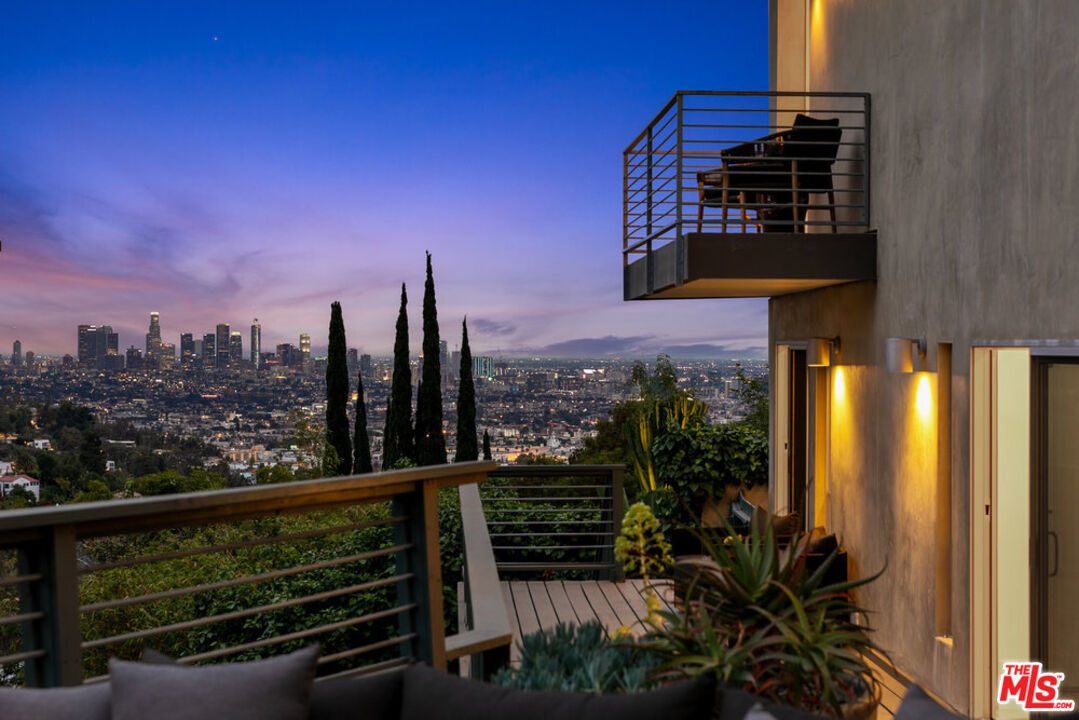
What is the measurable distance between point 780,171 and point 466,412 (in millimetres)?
22230

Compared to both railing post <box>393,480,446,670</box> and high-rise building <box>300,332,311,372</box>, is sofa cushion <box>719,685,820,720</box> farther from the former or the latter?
high-rise building <box>300,332,311,372</box>

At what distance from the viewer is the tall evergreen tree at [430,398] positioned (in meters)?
28.4

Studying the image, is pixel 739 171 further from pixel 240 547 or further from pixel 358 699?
pixel 358 699

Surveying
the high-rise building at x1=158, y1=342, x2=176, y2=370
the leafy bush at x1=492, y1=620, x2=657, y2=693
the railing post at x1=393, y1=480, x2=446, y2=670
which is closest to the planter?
the leafy bush at x1=492, y1=620, x2=657, y2=693

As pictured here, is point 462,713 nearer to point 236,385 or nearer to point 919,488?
point 919,488

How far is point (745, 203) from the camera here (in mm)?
6531

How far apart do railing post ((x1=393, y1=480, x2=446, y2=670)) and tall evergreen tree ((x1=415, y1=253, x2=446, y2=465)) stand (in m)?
25.6

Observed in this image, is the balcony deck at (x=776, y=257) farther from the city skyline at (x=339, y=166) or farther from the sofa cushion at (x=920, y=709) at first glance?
the city skyline at (x=339, y=166)

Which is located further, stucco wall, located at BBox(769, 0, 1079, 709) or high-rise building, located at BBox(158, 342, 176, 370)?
high-rise building, located at BBox(158, 342, 176, 370)

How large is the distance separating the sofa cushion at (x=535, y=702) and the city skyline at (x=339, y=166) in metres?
23.1

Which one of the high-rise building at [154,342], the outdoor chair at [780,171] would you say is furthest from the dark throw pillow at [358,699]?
the high-rise building at [154,342]

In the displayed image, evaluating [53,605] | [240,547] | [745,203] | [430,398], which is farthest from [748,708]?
[430,398]

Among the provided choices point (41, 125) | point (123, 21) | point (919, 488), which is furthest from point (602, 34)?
point (919, 488)

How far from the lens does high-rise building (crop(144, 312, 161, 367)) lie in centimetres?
2775
